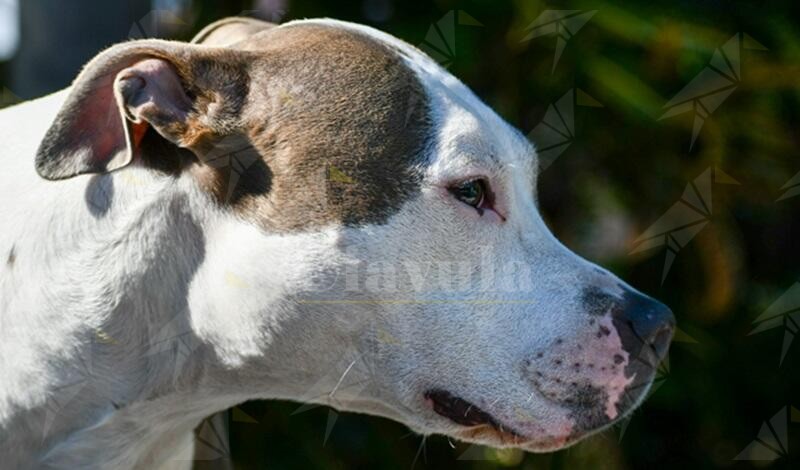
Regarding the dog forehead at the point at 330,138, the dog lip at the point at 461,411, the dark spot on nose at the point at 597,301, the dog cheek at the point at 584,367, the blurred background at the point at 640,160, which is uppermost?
the dog forehead at the point at 330,138

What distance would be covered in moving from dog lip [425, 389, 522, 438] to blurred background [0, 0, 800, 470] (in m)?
1.14

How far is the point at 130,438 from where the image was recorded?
6.78ft

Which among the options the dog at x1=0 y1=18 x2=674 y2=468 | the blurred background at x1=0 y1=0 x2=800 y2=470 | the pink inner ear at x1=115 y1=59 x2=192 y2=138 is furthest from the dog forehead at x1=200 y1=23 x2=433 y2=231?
the blurred background at x1=0 y1=0 x2=800 y2=470

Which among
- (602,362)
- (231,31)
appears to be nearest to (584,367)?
(602,362)

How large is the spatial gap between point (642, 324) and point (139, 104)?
830 mm

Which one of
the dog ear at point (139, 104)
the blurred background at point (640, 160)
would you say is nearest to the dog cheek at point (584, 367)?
the dog ear at point (139, 104)

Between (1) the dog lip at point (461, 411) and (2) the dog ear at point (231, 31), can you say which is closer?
(1) the dog lip at point (461, 411)

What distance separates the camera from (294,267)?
6.26ft

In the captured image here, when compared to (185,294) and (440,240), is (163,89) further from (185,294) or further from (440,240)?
(440,240)

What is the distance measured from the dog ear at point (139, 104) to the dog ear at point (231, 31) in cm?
31

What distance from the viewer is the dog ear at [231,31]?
90.3 inches

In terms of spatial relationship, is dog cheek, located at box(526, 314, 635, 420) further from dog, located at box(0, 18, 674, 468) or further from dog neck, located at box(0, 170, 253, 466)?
dog neck, located at box(0, 170, 253, 466)

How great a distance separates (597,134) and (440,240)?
1.39m

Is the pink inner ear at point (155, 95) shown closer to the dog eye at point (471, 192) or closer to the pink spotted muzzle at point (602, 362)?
the dog eye at point (471, 192)
